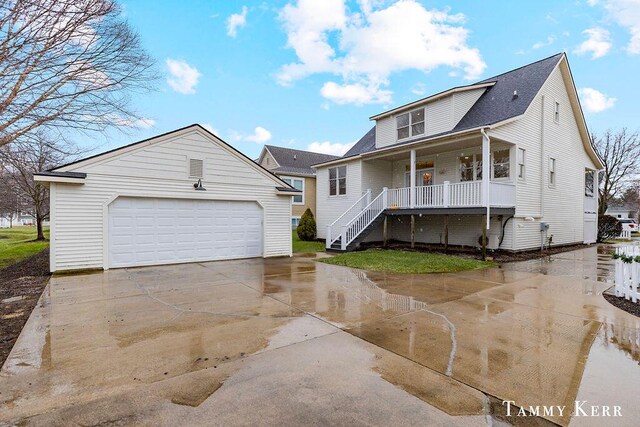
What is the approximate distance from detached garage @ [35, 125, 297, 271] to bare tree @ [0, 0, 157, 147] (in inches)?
103

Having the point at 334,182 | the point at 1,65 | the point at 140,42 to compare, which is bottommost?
the point at 334,182

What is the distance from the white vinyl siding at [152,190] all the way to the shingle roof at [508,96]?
7.62m

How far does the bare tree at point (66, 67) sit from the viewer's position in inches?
349

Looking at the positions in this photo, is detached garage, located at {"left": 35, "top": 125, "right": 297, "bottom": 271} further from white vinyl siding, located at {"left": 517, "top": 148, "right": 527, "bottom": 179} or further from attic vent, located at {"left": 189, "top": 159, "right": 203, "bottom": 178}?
white vinyl siding, located at {"left": 517, "top": 148, "right": 527, "bottom": 179}

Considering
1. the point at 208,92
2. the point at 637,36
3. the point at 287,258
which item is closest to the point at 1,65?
the point at 208,92

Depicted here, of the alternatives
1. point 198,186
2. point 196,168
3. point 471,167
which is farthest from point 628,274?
point 196,168

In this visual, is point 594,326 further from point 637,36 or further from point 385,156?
point 637,36

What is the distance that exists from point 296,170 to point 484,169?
617 inches

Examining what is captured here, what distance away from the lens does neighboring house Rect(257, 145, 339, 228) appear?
23719 mm

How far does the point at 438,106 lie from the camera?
14.1 m

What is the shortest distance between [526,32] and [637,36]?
21.2ft

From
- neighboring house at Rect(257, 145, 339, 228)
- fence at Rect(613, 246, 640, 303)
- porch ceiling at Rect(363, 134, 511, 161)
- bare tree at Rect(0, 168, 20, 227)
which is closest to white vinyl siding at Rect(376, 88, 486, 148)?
porch ceiling at Rect(363, 134, 511, 161)

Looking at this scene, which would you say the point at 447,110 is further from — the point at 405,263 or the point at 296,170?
the point at 296,170

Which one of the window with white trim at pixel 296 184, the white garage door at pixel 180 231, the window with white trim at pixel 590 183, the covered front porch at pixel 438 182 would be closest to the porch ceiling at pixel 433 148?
the covered front porch at pixel 438 182
